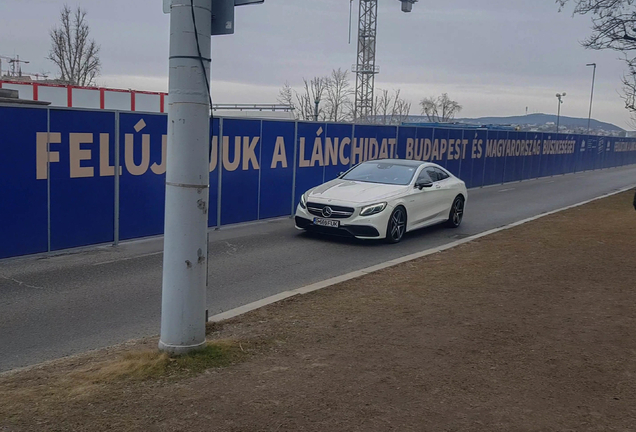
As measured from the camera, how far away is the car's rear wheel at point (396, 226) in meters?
12.0

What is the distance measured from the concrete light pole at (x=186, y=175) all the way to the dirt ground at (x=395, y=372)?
1.58 ft

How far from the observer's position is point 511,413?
4.20 m

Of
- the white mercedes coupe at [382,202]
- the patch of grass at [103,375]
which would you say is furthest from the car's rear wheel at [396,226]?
the patch of grass at [103,375]

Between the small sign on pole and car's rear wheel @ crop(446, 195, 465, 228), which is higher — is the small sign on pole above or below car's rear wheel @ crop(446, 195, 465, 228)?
above

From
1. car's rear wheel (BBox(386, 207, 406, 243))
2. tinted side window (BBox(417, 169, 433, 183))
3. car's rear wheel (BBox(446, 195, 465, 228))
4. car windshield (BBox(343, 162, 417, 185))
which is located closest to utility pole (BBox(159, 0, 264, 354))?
car's rear wheel (BBox(386, 207, 406, 243))

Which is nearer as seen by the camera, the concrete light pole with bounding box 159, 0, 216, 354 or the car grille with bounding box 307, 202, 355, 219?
the concrete light pole with bounding box 159, 0, 216, 354

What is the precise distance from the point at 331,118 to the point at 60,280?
4705cm

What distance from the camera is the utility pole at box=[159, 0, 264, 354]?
4801 millimetres

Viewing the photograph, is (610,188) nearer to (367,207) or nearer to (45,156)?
(367,207)

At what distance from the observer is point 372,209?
38.4 feet

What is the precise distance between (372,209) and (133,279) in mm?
4577

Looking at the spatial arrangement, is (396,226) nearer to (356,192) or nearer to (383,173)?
(356,192)

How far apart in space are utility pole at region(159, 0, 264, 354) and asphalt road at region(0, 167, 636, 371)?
1461 millimetres

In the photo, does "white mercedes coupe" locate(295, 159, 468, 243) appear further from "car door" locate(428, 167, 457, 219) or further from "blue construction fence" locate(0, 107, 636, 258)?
"blue construction fence" locate(0, 107, 636, 258)
